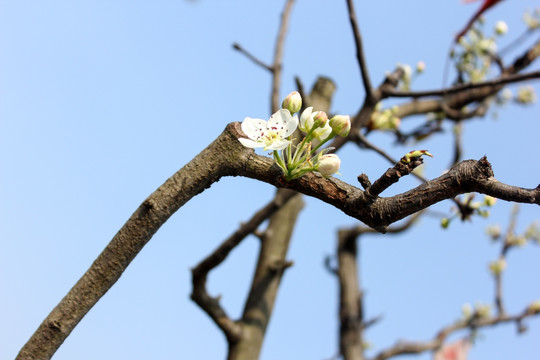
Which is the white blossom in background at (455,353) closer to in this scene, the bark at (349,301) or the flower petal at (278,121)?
the bark at (349,301)

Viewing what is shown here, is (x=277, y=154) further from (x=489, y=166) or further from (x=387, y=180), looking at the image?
(x=489, y=166)

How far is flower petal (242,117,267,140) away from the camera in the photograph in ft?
3.43

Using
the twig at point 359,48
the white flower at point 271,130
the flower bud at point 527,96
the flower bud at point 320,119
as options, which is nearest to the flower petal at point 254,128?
the white flower at point 271,130

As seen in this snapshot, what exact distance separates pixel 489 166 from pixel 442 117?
3.00 meters

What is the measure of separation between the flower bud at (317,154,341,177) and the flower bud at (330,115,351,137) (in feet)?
0.34

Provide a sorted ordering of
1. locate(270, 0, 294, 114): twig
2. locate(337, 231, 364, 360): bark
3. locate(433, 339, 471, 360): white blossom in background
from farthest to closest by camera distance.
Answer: locate(337, 231, 364, 360): bark < locate(433, 339, 471, 360): white blossom in background < locate(270, 0, 294, 114): twig

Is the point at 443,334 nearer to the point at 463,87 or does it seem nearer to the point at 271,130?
the point at 463,87

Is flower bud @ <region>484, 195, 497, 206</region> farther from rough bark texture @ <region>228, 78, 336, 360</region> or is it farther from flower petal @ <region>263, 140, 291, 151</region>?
flower petal @ <region>263, 140, 291, 151</region>

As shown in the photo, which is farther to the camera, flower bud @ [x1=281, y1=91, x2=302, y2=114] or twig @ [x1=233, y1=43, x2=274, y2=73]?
twig @ [x1=233, y1=43, x2=274, y2=73]

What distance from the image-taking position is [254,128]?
107 cm

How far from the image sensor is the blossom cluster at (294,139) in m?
1.02

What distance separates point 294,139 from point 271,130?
0.05m

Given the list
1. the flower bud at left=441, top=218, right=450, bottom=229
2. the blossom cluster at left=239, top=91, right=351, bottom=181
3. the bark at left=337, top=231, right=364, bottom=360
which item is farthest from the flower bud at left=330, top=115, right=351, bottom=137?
the bark at left=337, top=231, right=364, bottom=360

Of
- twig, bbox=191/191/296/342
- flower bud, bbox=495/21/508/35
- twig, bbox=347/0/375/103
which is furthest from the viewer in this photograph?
flower bud, bbox=495/21/508/35
